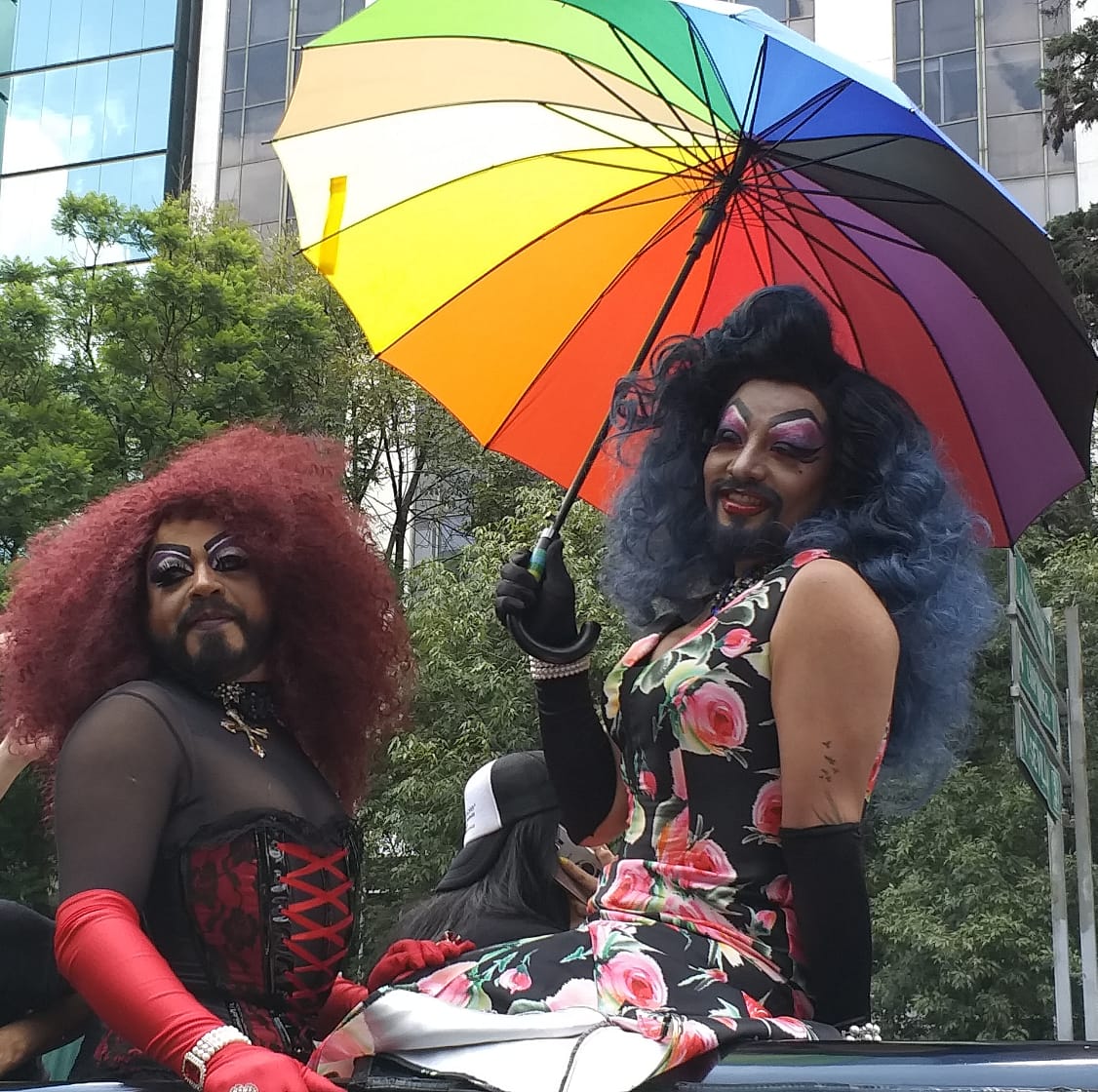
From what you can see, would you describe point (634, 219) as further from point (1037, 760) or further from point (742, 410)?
point (1037, 760)

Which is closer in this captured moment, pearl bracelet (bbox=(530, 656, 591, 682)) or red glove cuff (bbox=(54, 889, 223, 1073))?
red glove cuff (bbox=(54, 889, 223, 1073))

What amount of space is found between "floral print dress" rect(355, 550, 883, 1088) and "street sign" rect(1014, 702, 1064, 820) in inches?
248

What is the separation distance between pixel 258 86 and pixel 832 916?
36090mm

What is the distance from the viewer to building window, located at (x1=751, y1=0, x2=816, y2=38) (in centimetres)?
3206

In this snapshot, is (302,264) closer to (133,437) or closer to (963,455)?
(133,437)

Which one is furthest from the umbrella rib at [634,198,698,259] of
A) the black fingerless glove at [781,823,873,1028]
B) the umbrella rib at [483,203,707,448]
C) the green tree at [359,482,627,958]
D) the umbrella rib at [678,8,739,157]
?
the green tree at [359,482,627,958]

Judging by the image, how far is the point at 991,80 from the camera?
3116cm

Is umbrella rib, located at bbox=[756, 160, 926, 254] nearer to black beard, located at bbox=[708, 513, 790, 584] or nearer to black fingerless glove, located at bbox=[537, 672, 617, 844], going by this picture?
black beard, located at bbox=[708, 513, 790, 584]

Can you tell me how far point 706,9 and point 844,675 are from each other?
1405 millimetres

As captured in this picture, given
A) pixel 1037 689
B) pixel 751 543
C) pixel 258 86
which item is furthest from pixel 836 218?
pixel 258 86

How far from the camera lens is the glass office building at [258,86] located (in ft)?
113

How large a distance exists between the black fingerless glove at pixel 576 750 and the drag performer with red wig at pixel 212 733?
429mm

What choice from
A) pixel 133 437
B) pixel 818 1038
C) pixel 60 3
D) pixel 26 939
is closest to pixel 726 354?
pixel 818 1038

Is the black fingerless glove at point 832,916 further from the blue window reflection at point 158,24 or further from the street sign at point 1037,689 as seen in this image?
the blue window reflection at point 158,24
